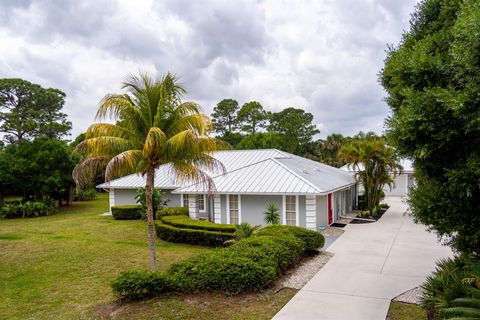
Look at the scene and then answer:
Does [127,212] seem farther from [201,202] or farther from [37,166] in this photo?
[37,166]

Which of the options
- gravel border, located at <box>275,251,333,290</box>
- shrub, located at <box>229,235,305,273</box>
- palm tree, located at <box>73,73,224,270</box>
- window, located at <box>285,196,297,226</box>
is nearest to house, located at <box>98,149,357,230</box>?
window, located at <box>285,196,297,226</box>

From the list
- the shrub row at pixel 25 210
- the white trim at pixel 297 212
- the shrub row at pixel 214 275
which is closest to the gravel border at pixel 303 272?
the shrub row at pixel 214 275

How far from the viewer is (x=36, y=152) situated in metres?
25.3

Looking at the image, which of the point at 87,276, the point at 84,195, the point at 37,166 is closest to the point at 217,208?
the point at 87,276

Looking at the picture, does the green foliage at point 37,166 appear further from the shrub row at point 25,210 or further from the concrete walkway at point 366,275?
the concrete walkway at point 366,275

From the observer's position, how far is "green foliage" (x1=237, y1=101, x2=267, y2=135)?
172 ft

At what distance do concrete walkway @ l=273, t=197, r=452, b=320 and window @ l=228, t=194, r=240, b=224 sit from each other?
17.1 ft

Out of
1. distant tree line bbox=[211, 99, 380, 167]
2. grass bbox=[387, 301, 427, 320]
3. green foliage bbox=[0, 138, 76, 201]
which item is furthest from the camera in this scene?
distant tree line bbox=[211, 99, 380, 167]

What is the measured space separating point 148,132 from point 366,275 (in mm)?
7677

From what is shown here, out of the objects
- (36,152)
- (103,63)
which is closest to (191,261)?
(103,63)

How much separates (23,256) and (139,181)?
11098 mm

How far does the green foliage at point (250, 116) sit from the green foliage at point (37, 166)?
30243 millimetres

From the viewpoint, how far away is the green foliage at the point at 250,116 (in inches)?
2064

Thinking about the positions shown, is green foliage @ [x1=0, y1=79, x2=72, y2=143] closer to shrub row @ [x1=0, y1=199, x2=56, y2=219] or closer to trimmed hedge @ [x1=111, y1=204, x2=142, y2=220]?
shrub row @ [x1=0, y1=199, x2=56, y2=219]
